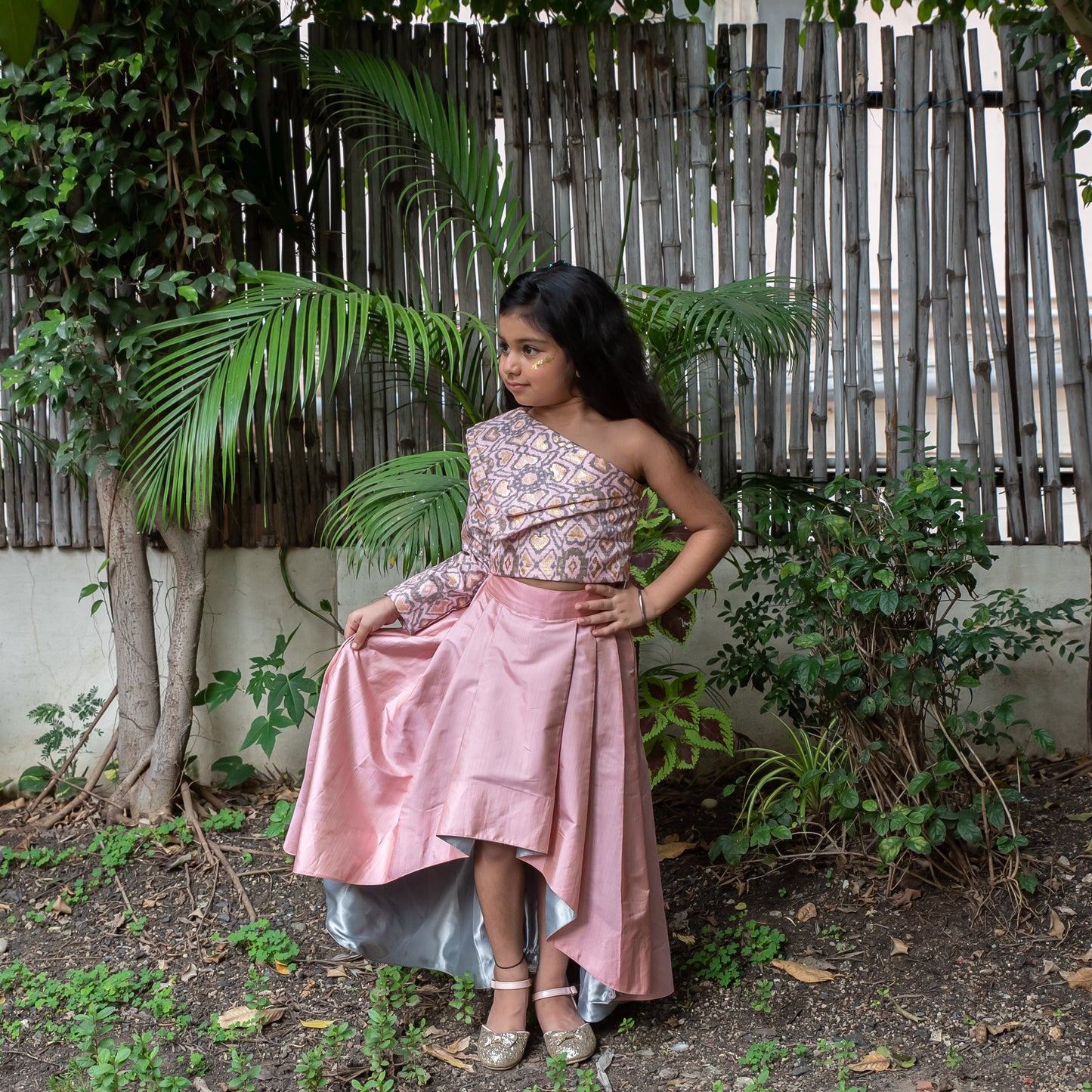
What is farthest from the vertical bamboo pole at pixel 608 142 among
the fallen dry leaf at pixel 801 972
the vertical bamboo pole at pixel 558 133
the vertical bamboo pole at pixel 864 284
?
the fallen dry leaf at pixel 801 972

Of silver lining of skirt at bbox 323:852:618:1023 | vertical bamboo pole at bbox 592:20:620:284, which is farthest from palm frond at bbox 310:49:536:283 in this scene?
silver lining of skirt at bbox 323:852:618:1023

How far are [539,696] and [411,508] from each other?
82 centimetres

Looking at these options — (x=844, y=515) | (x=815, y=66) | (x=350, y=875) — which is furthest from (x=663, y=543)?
(x=815, y=66)

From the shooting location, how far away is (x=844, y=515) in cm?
276

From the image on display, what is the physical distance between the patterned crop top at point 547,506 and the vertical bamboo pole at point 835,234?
1.44 metres

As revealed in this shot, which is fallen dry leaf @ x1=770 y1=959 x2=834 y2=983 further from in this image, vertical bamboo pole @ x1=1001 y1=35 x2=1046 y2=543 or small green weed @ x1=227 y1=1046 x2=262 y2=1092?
vertical bamboo pole @ x1=1001 y1=35 x2=1046 y2=543

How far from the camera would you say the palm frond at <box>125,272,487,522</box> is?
277 cm

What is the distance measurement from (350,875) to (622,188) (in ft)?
7.63

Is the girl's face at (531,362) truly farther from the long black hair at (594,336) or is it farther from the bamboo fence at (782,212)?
the bamboo fence at (782,212)

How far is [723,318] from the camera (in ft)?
9.48

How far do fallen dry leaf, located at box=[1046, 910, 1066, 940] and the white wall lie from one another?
1.04m

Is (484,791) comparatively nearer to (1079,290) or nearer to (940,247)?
(940,247)

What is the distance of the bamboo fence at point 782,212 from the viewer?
3402mm

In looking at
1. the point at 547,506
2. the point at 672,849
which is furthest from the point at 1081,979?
the point at 547,506
